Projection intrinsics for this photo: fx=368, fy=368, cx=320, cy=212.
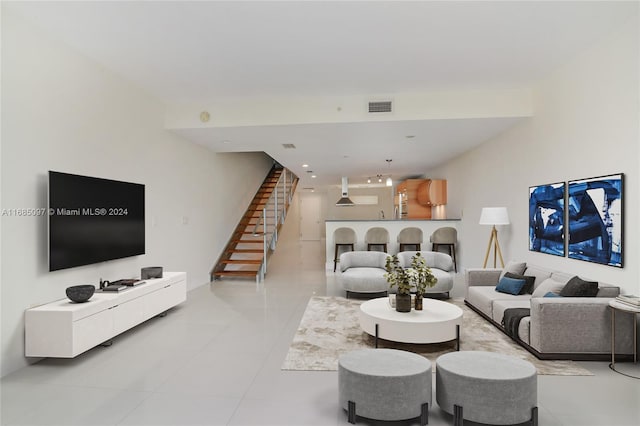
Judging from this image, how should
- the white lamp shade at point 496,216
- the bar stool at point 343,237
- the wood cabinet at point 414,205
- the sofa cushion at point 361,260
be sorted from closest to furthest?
1. the white lamp shade at point 496,216
2. the sofa cushion at point 361,260
3. the bar stool at point 343,237
4. the wood cabinet at point 414,205

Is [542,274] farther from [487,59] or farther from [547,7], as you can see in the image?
[547,7]

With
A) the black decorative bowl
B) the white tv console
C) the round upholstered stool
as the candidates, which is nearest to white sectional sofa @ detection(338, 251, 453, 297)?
the white tv console

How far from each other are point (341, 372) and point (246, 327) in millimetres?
2306

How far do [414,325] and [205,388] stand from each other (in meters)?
1.94

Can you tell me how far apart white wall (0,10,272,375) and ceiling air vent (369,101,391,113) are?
3.26 m

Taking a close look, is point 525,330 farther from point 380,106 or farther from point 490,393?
point 380,106

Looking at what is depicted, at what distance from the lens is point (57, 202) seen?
Answer: 11.8ft

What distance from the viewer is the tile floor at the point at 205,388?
2439 mm

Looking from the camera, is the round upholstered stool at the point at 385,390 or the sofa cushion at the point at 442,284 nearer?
the round upholstered stool at the point at 385,390

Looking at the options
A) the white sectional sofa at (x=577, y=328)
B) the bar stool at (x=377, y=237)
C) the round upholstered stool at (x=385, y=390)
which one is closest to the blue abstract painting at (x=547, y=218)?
the white sectional sofa at (x=577, y=328)

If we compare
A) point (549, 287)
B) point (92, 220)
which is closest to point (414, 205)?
point (549, 287)

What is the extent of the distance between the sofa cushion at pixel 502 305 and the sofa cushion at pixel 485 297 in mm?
92

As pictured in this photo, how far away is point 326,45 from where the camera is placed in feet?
12.7

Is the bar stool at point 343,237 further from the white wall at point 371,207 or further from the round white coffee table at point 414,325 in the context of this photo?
the white wall at point 371,207
